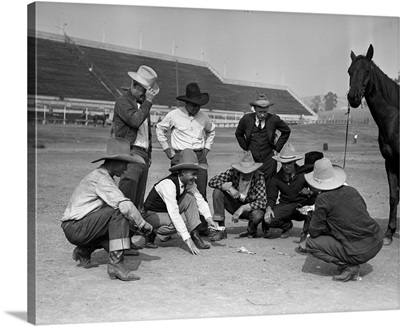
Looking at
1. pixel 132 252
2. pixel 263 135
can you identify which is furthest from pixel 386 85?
pixel 132 252

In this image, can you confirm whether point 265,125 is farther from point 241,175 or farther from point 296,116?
point 296,116

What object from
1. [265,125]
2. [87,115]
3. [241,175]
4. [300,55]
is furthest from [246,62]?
[87,115]

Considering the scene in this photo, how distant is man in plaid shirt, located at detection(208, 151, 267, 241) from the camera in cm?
582

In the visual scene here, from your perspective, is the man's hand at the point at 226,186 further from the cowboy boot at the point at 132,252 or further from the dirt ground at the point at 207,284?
the cowboy boot at the point at 132,252

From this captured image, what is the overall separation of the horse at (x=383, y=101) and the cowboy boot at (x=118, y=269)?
2.52 metres

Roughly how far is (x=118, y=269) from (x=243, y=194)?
1923 mm

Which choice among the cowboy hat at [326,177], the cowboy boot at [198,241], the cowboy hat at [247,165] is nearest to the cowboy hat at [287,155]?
the cowboy hat at [247,165]

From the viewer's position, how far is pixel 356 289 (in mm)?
4371

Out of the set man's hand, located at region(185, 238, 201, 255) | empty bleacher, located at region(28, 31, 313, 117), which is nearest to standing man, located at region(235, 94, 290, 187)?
man's hand, located at region(185, 238, 201, 255)

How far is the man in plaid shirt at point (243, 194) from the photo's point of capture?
19.1 ft

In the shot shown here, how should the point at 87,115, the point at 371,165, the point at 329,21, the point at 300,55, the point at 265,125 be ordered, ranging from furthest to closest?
1. the point at 87,115
2. the point at 371,165
3. the point at 300,55
4. the point at 265,125
5. the point at 329,21

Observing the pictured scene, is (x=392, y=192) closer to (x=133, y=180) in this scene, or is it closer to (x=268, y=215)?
(x=268, y=215)

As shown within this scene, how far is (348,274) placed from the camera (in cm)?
453

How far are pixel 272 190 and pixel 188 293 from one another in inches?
79.4
